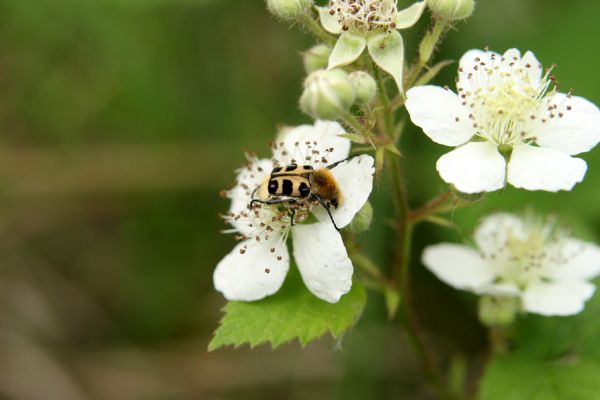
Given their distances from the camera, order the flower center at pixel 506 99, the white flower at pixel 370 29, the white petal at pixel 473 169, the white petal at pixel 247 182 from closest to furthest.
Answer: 1. the white petal at pixel 473 169
2. the white flower at pixel 370 29
3. the flower center at pixel 506 99
4. the white petal at pixel 247 182

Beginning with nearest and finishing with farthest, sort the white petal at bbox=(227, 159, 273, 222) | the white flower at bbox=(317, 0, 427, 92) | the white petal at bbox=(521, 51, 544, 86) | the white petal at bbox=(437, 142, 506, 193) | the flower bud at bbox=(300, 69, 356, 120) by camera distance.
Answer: the flower bud at bbox=(300, 69, 356, 120), the white petal at bbox=(437, 142, 506, 193), the white flower at bbox=(317, 0, 427, 92), the white petal at bbox=(521, 51, 544, 86), the white petal at bbox=(227, 159, 273, 222)

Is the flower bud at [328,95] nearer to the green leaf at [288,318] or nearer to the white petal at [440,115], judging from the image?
the white petal at [440,115]

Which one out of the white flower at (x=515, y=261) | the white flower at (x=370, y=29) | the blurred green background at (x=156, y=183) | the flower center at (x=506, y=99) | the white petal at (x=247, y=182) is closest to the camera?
the white flower at (x=370, y=29)

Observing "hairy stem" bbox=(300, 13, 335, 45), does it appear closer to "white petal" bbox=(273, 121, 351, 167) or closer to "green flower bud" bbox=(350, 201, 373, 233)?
"white petal" bbox=(273, 121, 351, 167)

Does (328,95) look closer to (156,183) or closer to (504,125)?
(504,125)

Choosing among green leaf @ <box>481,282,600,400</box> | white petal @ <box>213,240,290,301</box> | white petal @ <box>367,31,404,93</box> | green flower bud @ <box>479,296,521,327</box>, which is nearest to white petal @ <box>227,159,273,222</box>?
white petal @ <box>213,240,290,301</box>

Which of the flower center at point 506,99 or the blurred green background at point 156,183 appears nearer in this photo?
the flower center at point 506,99

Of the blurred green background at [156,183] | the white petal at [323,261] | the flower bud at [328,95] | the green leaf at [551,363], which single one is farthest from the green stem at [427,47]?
the blurred green background at [156,183]

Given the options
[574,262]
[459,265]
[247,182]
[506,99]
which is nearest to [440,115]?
[506,99]
